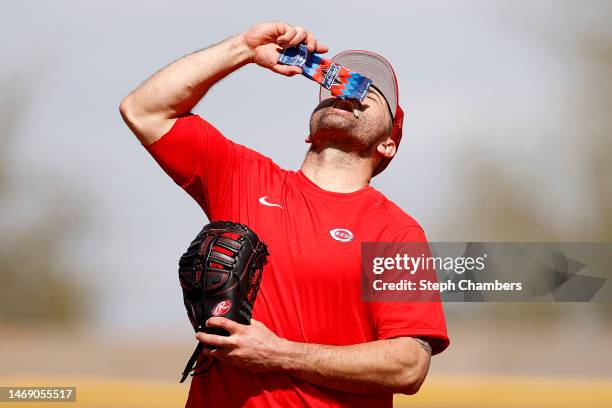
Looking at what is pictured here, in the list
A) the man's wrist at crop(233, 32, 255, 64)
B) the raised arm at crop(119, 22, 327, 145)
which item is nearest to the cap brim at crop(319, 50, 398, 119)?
the raised arm at crop(119, 22, 327, 145)

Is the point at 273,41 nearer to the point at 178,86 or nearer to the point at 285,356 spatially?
the point at 178,86

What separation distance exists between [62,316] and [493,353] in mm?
12571

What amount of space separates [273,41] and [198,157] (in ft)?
1.99

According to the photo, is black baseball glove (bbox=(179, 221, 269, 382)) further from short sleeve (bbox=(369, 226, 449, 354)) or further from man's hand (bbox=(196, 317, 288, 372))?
short sleeve (bbox=(369, 226, 449, 354))

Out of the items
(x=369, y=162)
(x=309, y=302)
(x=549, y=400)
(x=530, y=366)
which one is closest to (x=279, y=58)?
(x=369, y=162)

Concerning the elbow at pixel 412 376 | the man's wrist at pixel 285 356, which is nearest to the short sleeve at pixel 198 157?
the man's wrist at pixel 285 356

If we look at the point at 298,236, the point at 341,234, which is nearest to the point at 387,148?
the point at 341,234

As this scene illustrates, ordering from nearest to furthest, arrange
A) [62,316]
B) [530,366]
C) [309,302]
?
1. [309,302]
2. [530,366]
3. [62,316]

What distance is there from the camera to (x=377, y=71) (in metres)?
4.69

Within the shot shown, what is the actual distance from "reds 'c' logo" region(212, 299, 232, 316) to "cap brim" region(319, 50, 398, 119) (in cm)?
149

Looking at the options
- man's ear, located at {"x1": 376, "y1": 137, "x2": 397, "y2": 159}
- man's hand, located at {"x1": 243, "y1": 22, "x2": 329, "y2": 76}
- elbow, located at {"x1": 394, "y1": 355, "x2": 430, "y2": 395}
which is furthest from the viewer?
man's ear, located at {"x1": 376, "y1": 137, "x2": 397, "y2": 159}

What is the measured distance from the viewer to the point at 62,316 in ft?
91.3

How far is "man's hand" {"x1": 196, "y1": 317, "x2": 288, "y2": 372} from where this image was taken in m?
3.64

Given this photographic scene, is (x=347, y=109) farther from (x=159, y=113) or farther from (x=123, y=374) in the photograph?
(x=123, y=374)
